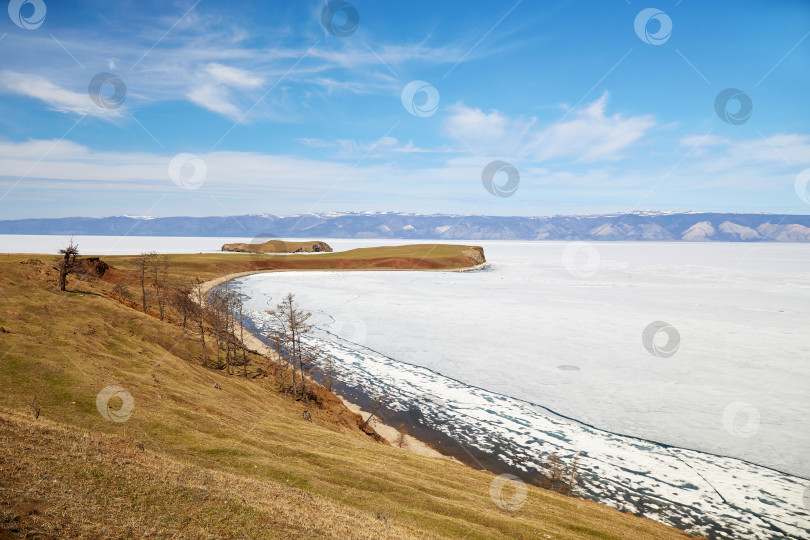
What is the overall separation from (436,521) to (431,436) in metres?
15.7

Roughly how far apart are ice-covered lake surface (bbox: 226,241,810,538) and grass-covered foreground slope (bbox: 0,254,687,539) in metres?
5.91

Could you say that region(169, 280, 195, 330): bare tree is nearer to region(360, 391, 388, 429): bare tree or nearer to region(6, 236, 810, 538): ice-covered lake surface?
region(6, 236, 810, 538): ice-covered lake surface

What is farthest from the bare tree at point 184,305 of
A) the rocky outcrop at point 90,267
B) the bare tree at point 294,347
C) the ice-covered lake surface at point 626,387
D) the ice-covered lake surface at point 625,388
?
the bare tree at point 294,347

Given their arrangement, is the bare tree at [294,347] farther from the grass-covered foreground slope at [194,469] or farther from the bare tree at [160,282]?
the bare tree at [160,282]

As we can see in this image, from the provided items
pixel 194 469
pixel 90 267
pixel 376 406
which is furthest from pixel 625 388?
pixel 90 267

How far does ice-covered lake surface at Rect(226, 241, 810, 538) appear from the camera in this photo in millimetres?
26438

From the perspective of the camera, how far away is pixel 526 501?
23.7 meters

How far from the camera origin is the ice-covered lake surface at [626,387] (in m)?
26.4

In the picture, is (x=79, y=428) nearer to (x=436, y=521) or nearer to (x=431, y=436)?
(x=436, y=521)

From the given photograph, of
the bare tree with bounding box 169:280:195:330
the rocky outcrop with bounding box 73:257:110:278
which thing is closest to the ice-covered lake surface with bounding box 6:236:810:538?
the bare tree with bounding box 169:280:195:330

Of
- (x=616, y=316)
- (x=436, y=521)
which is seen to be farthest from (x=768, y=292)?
(x=436, y=521)

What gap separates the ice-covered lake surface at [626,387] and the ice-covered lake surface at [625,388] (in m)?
0.14

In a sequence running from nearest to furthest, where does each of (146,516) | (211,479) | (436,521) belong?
1. (146,516)
2. (211,479)
3. (436,521)

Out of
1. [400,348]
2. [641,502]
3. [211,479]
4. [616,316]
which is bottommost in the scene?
[641,502]
